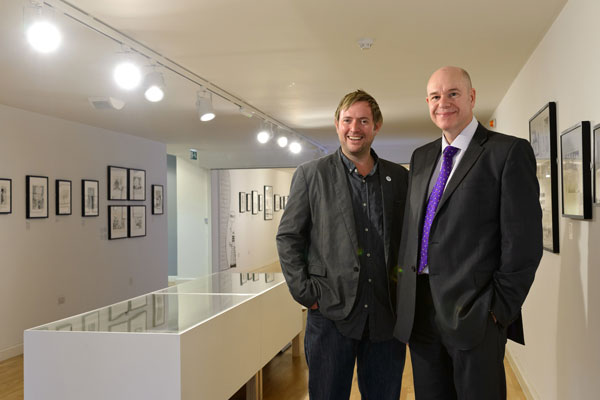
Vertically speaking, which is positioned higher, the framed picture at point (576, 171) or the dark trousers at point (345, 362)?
the framed picture at point (576, 171)

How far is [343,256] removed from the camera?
6.88 ft

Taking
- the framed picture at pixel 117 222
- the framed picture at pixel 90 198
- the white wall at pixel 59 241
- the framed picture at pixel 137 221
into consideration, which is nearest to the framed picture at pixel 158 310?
the white wall at pixel 59 241

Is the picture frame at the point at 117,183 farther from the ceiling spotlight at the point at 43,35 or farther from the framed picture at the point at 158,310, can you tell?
the ceiling spotlight at the point at 43,35

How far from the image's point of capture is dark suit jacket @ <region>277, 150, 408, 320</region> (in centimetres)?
209

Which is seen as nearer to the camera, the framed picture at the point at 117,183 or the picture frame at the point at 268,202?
the framed picture at the point at 117,183

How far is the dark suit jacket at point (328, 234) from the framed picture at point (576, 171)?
92 centimetres

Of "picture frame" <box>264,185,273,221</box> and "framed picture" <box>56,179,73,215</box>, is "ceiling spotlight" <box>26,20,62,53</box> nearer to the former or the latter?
"framed picture" <box>56,179,73,215</box>

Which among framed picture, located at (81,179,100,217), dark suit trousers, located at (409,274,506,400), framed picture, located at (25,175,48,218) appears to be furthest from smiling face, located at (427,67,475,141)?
framed picture, located at (81,179,100,217)

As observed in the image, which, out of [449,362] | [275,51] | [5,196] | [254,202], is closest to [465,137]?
[449,362]

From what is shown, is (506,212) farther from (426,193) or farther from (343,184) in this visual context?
(343,184)

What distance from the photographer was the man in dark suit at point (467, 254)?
1.78m

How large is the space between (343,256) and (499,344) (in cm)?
58

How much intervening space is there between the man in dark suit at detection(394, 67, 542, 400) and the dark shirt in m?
0.10

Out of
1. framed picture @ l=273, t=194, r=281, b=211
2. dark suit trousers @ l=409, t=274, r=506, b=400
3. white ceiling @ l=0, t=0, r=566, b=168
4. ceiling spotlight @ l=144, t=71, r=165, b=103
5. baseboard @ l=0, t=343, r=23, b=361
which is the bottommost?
baseboard @ l=0, t=343, r=23, b=361
